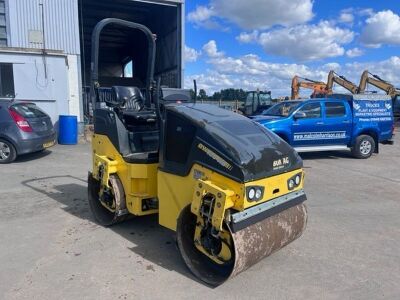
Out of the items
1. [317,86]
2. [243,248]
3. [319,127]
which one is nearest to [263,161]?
[243,248]

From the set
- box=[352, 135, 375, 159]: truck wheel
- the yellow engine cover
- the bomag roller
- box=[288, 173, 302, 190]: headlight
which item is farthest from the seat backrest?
box=[352, 135, 375, 159]: truck wheel

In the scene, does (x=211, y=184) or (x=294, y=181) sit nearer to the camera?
(x=211, y=184)

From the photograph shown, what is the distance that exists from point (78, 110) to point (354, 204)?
11.1 metres

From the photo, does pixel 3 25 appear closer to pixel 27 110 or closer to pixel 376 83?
pixel 27 110

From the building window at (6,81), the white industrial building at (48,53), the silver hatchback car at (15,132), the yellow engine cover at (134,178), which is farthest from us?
the white industrial building at (48,53)

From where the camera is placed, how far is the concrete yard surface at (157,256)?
3270mm

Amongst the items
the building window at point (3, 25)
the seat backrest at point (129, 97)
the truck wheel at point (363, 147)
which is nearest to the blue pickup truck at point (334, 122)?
the truck wheel at point (363, 147)

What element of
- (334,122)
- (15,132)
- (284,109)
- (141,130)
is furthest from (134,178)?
(334,122)

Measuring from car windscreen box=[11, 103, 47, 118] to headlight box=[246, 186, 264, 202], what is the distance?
758 centimetres

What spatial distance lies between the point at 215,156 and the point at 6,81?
11.5 m

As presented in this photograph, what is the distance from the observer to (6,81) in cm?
1242

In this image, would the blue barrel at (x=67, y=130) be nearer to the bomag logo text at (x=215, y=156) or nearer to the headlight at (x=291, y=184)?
the bomag logo text at (x=215, y=156)

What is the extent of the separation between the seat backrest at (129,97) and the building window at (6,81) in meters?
8.73

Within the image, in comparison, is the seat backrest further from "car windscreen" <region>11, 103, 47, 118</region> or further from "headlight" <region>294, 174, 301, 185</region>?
"car windscreen" <region>11, 103, 47, 118</region>
